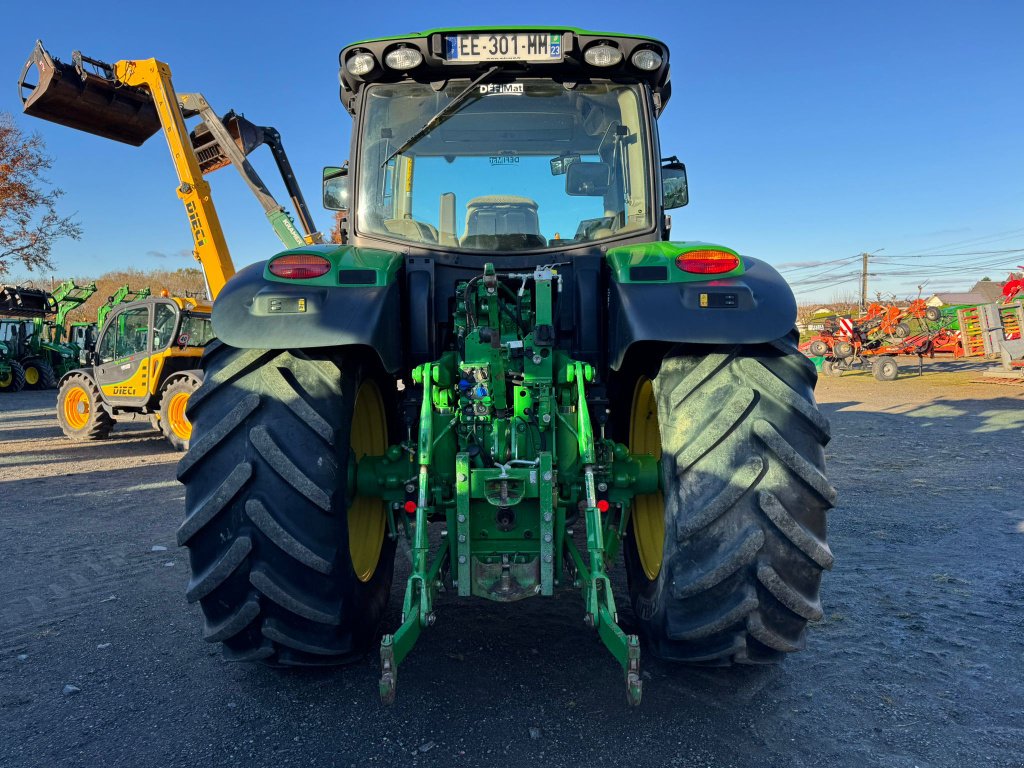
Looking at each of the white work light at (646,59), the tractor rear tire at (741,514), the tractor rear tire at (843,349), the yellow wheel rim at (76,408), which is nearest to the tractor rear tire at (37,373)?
the yellow wheel rim at (76,408)

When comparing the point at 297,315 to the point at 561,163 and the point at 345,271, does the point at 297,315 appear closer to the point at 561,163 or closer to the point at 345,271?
the point at 345,271

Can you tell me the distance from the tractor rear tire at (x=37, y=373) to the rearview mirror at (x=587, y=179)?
20.6m

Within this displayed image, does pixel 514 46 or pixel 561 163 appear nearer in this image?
pixel 514 46

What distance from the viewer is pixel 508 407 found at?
2.53 meters

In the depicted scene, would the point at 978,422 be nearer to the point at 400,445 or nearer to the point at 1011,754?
the point at 1011,754

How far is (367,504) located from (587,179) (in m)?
1.80

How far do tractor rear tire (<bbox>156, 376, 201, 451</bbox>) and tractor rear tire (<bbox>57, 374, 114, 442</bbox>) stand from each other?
1.51 metres

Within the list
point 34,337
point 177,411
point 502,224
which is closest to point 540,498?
point 502,224

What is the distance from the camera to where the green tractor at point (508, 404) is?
216 centimetres

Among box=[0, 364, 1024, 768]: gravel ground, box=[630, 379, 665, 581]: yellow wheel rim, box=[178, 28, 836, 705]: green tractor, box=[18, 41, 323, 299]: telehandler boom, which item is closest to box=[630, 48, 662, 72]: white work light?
box=[178, 28, 836, 705]: green tractor

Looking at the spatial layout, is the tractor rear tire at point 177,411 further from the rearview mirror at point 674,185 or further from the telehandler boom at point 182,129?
the rearview mirror at point 674,185

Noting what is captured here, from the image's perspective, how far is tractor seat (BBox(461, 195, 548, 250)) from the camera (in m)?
3.05

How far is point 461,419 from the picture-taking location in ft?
8.15

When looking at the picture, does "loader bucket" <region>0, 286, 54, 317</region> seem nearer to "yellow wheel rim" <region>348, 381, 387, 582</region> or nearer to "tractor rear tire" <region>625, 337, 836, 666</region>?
"yellow wheel rim" <region>348, 381, 387, 582</region>
